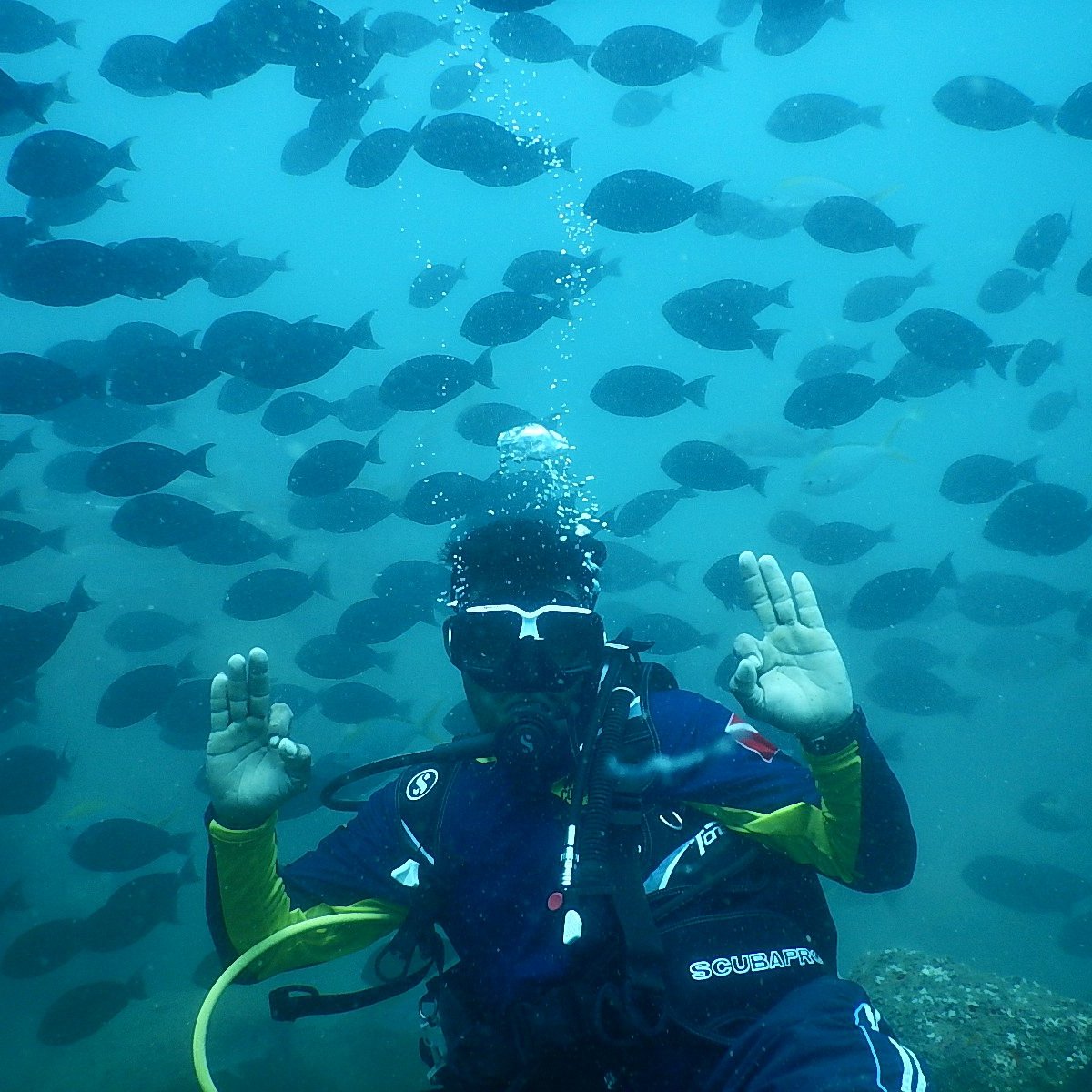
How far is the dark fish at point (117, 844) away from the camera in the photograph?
7.92m

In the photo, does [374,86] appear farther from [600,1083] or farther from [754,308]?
[600,1083]

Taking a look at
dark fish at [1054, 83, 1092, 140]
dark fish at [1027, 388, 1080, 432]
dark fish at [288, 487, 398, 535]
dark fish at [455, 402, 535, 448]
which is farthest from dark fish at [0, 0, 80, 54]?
dark fish at [1027, 388, 1080, 432]

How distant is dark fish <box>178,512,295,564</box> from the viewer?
852cm

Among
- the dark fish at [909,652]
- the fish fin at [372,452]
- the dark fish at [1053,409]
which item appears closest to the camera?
→ the fish fin at [372,452]

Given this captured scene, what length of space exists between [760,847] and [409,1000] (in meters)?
11.9

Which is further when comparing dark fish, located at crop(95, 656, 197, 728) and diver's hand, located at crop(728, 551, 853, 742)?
dark fish, located at crop(95, 656, 197, 728)

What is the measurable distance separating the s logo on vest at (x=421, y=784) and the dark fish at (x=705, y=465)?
551 cm

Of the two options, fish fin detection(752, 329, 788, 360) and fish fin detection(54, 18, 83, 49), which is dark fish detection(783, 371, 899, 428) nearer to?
fish fin detection(752, 329, 788, 360)

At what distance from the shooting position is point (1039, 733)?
26.7 metres

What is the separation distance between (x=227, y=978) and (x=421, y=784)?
0.94 metres

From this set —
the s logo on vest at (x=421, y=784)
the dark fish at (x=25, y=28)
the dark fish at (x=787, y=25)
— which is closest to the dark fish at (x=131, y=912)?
the s logo on vest at (x=421, y=784)

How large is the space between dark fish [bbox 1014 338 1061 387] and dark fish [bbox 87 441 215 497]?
34.8 ft

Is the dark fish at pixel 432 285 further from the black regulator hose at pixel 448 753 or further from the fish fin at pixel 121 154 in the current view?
the black regulator hose at pixel 448 753

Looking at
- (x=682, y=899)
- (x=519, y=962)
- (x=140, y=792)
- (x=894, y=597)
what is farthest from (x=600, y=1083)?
(x=140, y=792)
